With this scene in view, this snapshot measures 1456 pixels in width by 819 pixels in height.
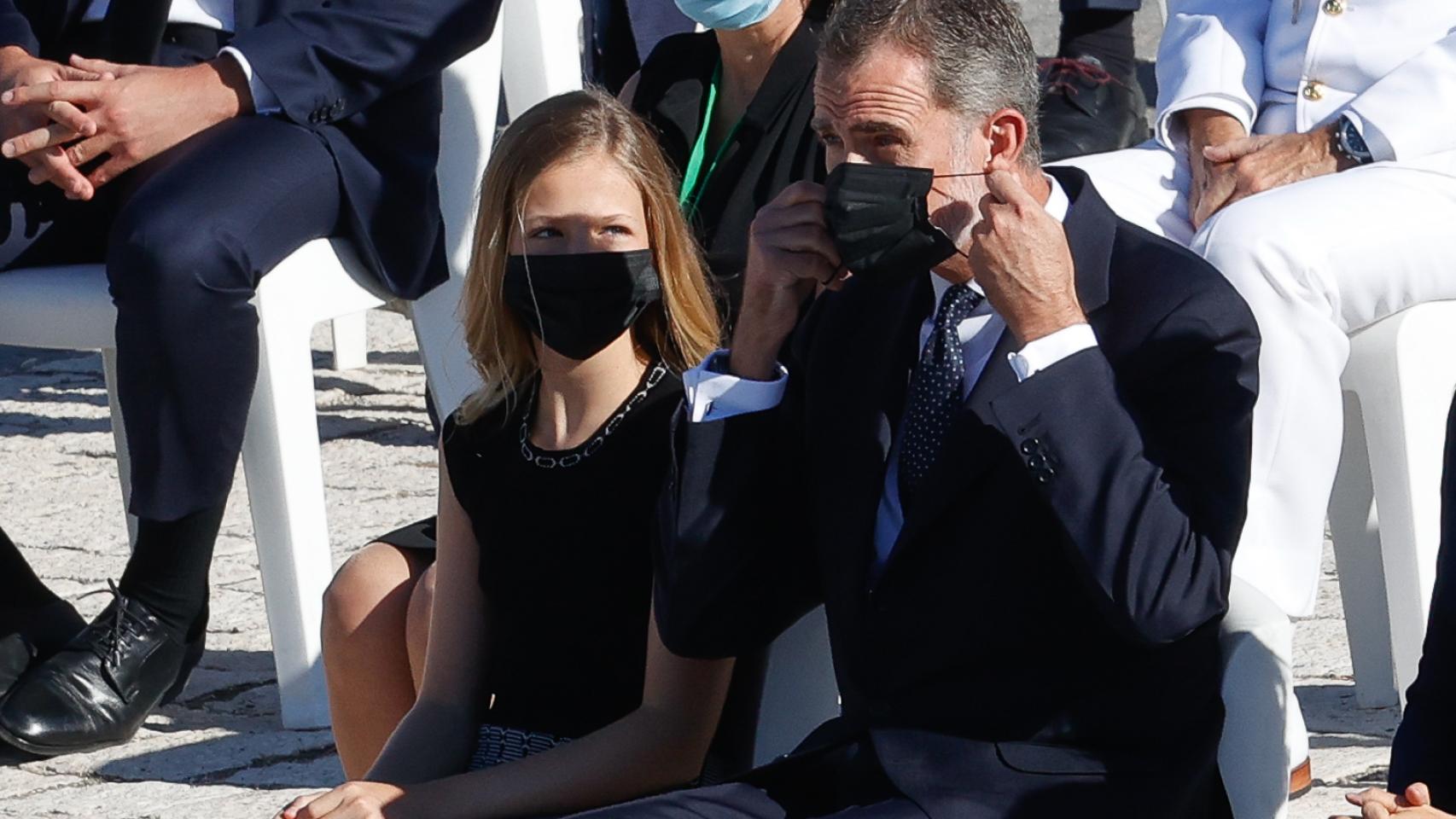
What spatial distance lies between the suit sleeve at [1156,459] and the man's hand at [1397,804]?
0.84ft

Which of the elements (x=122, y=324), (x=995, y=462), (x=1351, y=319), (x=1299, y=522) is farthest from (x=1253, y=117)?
(x=122, y=324)

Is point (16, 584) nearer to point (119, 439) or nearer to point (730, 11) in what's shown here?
point (119, 439)

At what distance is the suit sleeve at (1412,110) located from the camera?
3316 mm

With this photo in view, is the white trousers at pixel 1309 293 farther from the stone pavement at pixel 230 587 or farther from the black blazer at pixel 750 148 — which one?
the black blazer at pixel 750 148

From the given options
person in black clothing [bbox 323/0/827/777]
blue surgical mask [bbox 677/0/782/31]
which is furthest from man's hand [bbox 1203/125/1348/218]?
blue surgical mask [bbox 677/0/782/31]

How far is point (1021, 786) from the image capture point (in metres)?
2.30

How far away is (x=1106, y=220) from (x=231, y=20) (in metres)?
2.40

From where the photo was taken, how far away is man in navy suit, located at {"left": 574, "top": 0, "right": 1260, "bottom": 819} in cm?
226

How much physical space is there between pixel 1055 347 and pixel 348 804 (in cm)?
98

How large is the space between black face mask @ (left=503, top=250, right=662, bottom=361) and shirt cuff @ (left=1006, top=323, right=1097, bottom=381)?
778 millimetres

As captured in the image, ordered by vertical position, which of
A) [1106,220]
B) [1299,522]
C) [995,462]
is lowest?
[1299,522]

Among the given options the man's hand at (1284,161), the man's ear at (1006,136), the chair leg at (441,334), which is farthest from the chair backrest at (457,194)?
the man's ear at (1006,136)

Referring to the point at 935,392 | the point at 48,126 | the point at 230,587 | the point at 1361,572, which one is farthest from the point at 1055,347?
the point at 230,587

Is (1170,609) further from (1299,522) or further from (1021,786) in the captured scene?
(1299,522)
